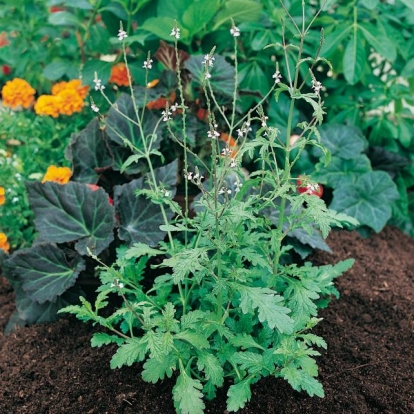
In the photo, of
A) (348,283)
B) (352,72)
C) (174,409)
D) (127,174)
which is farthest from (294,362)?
(352,72)

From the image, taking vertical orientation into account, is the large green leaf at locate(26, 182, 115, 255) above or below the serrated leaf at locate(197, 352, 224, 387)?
below

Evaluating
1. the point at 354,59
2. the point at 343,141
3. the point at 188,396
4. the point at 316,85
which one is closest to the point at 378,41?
the point at 354,59

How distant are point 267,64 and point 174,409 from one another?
1.73 metres

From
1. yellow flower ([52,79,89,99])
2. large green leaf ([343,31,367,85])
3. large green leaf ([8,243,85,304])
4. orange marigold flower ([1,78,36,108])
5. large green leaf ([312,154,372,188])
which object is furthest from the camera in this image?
orange marigold flower ([1,78,36,108])

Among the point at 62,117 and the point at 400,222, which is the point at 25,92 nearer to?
the point at 62,117

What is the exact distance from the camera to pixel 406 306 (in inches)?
90.5

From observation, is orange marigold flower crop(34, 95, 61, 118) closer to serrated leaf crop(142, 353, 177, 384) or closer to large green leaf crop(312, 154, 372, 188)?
large green leaf crop(312, 154, 372, 188)

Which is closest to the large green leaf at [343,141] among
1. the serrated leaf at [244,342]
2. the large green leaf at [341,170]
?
the large green leaf at [341,170]

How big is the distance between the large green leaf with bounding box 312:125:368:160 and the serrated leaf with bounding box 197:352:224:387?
1471 millimetres

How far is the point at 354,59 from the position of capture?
275 centimetres

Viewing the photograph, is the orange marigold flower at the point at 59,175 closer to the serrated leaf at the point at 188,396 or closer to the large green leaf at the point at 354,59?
the serrated leaf at the point at 188,396

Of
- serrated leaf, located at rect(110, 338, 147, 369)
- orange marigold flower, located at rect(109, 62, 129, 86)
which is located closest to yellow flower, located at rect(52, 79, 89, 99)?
orange marigold flower, located at rect(109, 62, 129, 86)

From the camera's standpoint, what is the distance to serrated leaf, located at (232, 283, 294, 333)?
1.54m

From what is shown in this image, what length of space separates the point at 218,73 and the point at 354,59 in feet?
2.09
